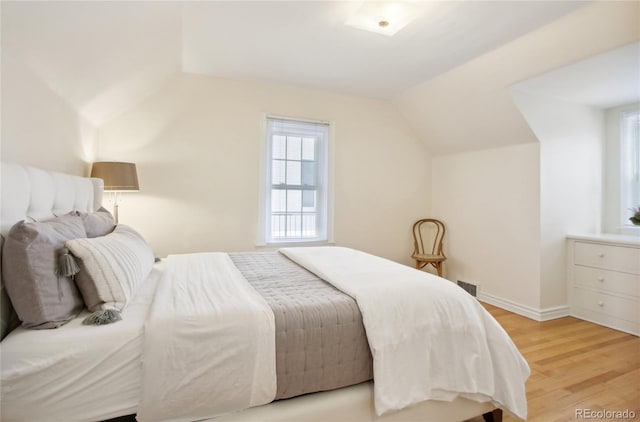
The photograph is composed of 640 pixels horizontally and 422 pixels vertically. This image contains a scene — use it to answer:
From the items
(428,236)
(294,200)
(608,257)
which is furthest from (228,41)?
(608,257)

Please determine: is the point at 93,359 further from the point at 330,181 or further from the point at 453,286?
the point at 330,181

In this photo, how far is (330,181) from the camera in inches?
148

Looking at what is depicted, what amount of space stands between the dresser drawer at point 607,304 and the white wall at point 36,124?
437 cm

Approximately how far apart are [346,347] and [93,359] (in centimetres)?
88

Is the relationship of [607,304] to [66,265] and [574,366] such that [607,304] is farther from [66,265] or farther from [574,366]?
[66,265]

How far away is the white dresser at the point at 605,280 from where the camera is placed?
277 centimetres

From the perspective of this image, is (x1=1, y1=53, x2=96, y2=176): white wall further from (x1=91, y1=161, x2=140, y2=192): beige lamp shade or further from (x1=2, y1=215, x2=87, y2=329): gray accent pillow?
(x1=2, y1=215, x2=87, y2=329): gray accent pillow

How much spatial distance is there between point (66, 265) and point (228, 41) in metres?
2.08

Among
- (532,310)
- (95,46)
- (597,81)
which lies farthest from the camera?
(532,310)

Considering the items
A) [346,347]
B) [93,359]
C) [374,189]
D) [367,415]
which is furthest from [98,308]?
[374,189]

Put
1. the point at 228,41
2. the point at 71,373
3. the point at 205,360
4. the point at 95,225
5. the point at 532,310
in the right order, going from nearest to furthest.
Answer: the point at 71,373 < the point at 205,360 < the point at 95,225 < the point at 228,41 < the point at 532,310

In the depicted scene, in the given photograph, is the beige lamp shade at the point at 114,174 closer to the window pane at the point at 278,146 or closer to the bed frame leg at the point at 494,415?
the window pane at the point at 278,146

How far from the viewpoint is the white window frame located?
11.4 ft

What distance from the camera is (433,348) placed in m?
1.38
